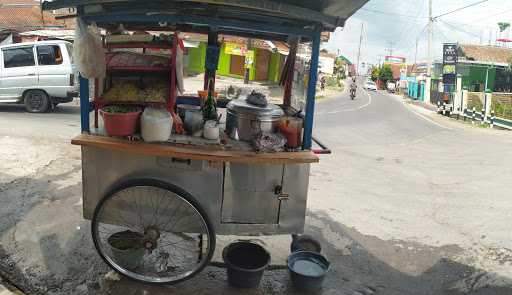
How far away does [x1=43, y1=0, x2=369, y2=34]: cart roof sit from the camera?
301 centimetres

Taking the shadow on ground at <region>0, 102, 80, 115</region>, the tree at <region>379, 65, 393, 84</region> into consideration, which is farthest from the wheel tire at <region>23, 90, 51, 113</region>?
the tree at <region>379, 65, 393, 84</region>

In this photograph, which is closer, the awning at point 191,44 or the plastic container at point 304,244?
the plastic container at point 304,244

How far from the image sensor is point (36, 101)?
12453 mm

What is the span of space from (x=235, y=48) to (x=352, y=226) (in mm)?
2575

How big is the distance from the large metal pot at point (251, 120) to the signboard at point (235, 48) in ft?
3.74

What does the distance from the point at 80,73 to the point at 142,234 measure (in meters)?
1.39

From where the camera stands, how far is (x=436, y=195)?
7.25 m

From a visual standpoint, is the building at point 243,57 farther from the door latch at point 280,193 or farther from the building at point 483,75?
the building at point 483,75

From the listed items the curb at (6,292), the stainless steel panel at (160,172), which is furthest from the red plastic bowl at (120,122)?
the curb at (6,292)

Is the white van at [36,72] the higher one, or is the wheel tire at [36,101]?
the white van at [36,72]

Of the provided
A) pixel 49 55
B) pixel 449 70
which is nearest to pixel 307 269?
pixel 49 55

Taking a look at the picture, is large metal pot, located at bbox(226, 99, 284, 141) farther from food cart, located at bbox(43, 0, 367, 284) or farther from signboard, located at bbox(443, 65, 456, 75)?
signboard, located at bbox(443, 65, 456, 75)

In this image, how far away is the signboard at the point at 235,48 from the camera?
15.8ft

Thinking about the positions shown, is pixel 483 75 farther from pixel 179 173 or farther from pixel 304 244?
pixel 179 173
